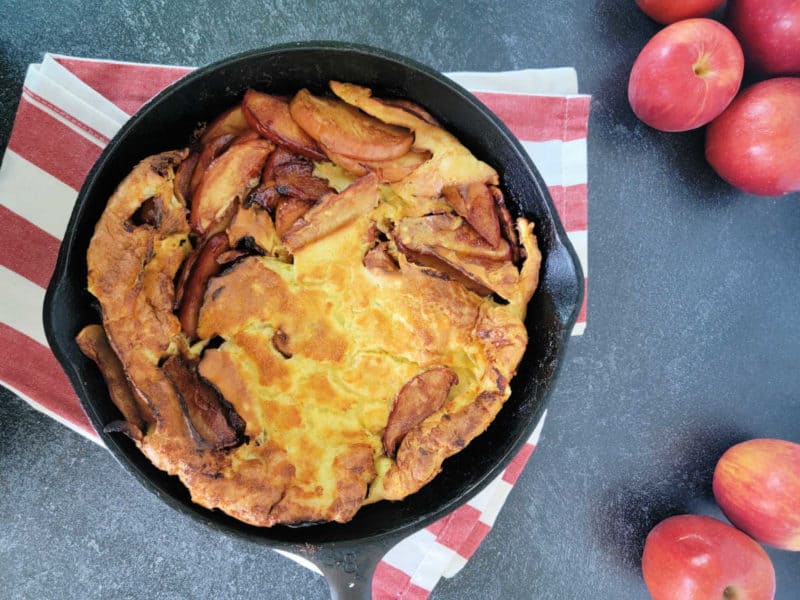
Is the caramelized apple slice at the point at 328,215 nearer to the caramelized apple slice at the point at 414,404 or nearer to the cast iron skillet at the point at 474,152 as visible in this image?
the cast iron skillet at the point at 474,152

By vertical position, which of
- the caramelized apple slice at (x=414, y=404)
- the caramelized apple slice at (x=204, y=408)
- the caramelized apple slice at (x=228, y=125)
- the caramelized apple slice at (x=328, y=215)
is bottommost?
the caramelized apple slice at (x=414, y=404)

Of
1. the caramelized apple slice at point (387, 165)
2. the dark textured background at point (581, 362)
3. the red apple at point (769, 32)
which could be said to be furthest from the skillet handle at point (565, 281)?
the red apple at point (769, 32)

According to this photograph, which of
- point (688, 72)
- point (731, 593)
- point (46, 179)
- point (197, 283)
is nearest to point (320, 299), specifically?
point (197, 283)

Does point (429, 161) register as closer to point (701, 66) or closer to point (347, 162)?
point (347, 162)

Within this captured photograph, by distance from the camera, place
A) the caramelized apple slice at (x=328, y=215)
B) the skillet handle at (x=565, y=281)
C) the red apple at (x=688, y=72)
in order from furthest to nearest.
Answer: the red apple at (x=688, y=72)
the caramelized apple slice at (x=328, y=215)
the skillet handle at (x=565, y=281)

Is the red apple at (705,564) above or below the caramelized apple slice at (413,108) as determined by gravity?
A: below

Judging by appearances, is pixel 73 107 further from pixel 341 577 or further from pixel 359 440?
pixel 341 577

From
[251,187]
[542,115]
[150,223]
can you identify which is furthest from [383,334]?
[542,115]
